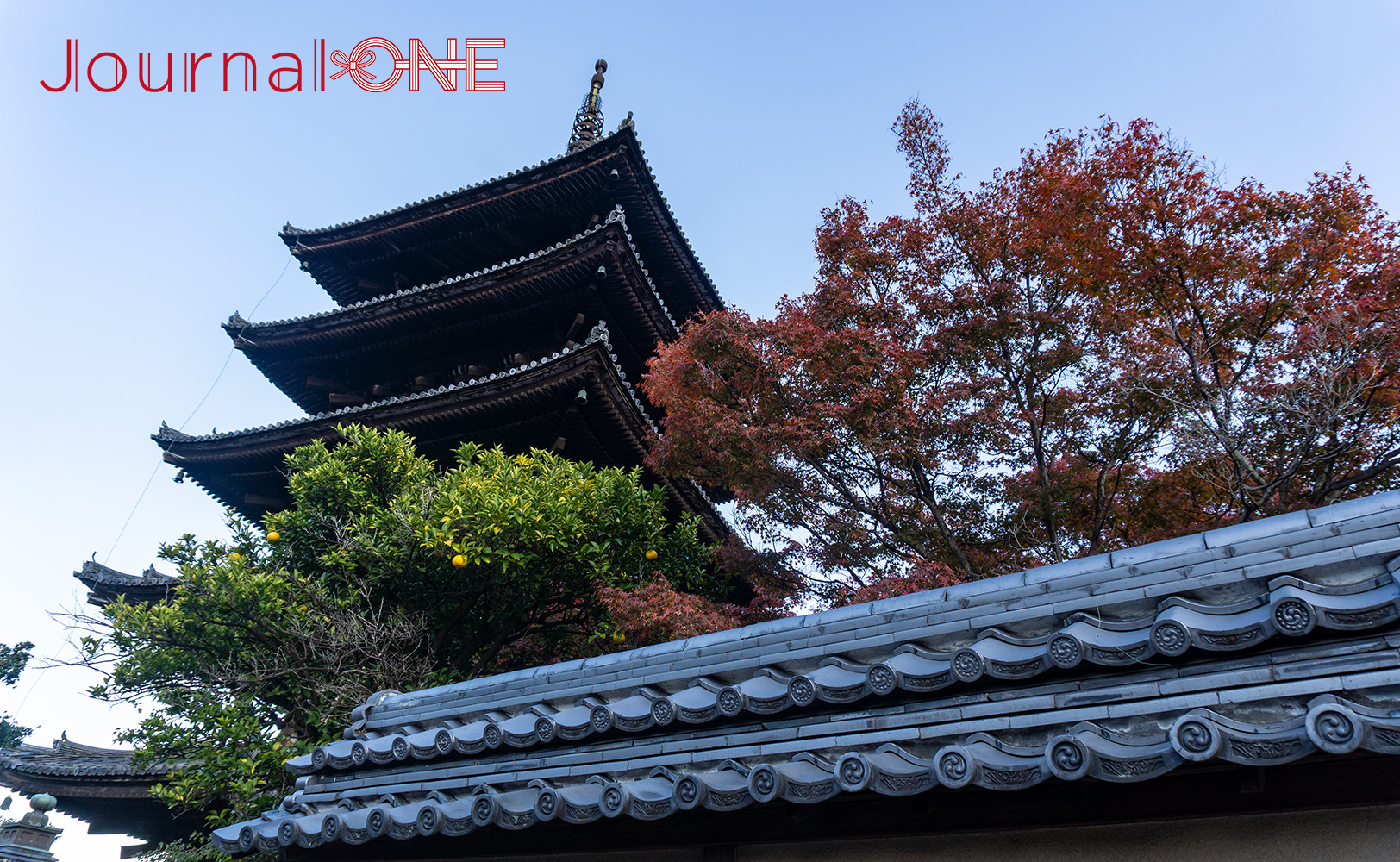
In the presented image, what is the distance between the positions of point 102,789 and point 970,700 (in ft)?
43.8

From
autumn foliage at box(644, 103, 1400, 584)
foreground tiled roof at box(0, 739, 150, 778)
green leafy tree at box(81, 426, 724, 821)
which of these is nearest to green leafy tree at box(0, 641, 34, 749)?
foreground tiled roof at box(0, 739, 150, 778)

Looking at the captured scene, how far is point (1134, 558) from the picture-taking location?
3283mm

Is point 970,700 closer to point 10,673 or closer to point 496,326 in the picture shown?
point 496,326

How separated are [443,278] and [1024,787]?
51.9 ft

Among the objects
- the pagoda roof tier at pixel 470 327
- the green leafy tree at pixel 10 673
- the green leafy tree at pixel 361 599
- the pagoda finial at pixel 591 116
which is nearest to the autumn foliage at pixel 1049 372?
the green leafy tree at pixel 361 599

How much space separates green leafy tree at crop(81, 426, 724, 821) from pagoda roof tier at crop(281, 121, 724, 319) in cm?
655

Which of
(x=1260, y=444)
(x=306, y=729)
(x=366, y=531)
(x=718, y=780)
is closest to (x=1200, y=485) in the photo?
(x=1260, y=444)

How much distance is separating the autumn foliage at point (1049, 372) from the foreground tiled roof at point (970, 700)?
429cm

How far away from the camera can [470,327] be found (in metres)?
14.5

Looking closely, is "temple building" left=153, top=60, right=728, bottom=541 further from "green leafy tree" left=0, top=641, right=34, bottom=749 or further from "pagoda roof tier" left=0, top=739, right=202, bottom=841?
"green leafy tree" left=0, top=641, right=34, bottom=749

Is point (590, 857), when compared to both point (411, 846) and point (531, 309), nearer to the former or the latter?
point (411, 846)

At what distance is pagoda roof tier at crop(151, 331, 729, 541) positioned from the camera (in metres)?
11.6

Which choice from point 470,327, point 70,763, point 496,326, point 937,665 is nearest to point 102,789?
point 70,763

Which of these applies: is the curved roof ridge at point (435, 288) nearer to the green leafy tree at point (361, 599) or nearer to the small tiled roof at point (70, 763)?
the green leafy tree at point (361, 599)
